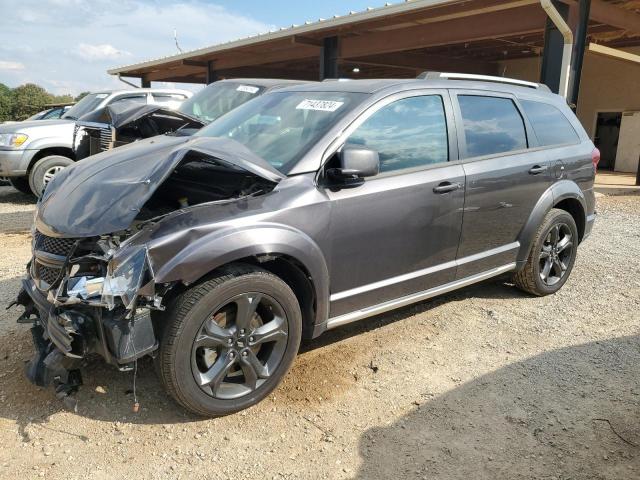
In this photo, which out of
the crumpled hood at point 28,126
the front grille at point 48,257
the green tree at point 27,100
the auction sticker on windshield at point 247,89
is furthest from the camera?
the green tree at point 27,100

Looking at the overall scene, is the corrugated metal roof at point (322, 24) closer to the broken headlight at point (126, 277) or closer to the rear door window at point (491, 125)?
the rear door window at point (491, 125)

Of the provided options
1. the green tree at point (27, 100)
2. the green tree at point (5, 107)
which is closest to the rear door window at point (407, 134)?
the green tree at point (27, 100)

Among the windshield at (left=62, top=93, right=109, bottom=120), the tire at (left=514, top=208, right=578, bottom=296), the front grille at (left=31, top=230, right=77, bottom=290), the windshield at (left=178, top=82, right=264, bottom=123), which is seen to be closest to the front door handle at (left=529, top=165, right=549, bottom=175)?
the tire at (left=514, top=208, right=578, bottom=296)

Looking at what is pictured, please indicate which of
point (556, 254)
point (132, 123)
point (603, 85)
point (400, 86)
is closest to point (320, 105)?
point (400, 86)

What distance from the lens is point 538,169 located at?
431 cm

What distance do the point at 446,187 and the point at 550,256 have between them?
5.58ft

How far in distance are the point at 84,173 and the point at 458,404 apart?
2.67 metres

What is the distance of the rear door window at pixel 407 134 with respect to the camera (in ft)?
11.0

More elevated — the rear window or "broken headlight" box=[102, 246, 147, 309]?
the rear window

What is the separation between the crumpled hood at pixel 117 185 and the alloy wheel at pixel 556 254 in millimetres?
2849

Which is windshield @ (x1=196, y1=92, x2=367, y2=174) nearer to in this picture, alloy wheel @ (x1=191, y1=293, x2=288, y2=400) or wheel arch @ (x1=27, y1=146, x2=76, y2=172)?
alloy wheel @ (x1=191, y1=293, x2=288, y2=400)

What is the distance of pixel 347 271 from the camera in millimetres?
3213

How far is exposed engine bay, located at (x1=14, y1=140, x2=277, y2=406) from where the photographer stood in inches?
96.6

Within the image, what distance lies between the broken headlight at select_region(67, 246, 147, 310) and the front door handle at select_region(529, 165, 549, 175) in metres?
3.20
